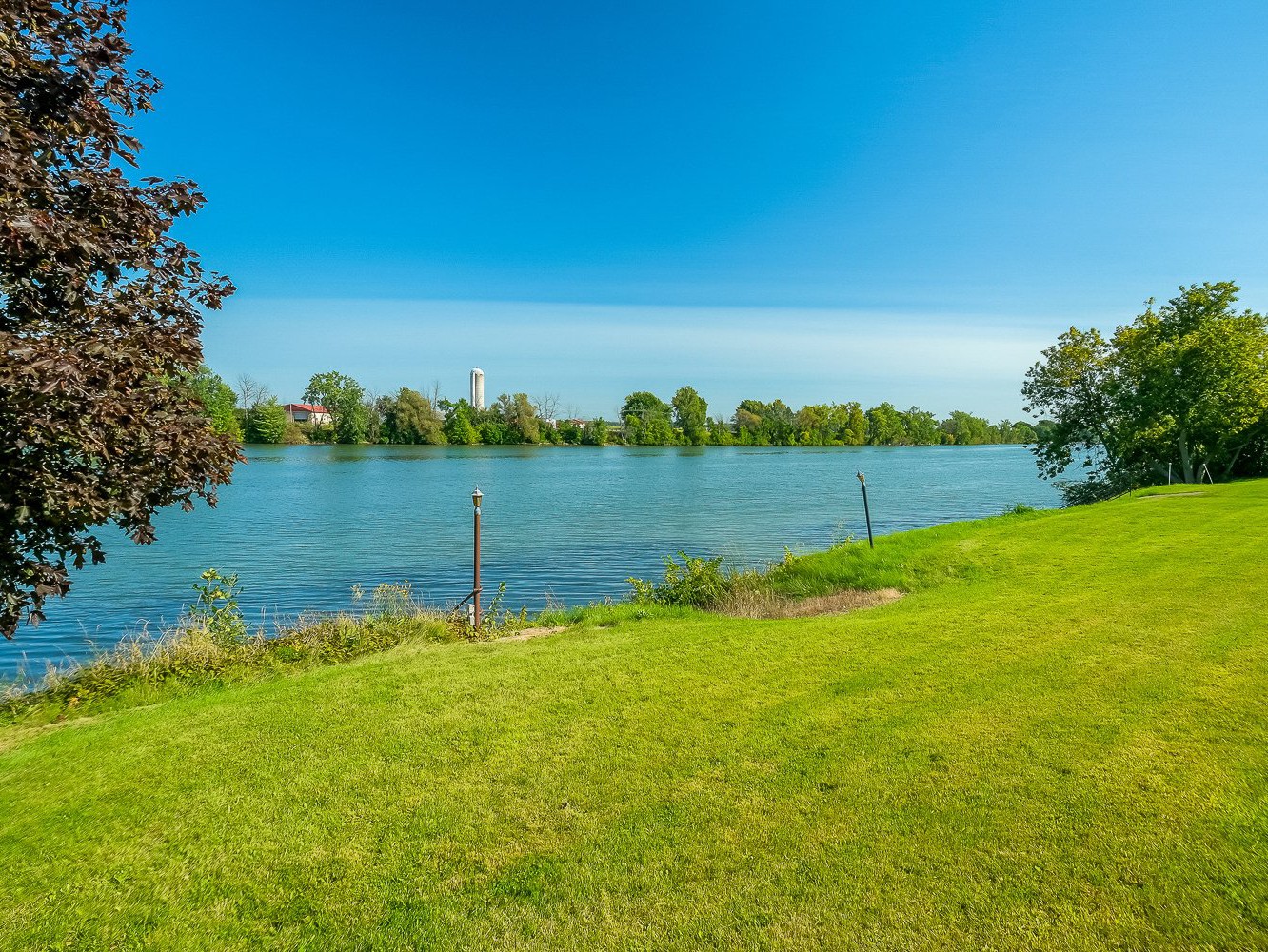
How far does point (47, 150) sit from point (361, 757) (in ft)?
14.1

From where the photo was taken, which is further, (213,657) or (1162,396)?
(1162,396)

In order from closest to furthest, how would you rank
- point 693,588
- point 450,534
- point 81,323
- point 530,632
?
1. point 81,323
2. point 530,632
3. point 693,588
4. point 450,534

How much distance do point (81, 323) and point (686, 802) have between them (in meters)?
4.54

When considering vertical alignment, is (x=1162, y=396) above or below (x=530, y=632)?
above

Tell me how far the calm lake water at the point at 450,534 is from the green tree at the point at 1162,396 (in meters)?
6.27

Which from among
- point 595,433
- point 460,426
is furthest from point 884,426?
point 460,426

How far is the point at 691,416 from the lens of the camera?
151 m

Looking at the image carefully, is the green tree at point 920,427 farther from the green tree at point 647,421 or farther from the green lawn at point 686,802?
the green lawn at point 686,802

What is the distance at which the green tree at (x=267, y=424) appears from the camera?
105m

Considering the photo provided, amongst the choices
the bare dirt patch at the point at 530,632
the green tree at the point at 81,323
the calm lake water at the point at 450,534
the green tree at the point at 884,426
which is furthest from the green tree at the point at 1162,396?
the green tree at the point at 884,426

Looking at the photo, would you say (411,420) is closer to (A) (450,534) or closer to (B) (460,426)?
(B) (460,426)

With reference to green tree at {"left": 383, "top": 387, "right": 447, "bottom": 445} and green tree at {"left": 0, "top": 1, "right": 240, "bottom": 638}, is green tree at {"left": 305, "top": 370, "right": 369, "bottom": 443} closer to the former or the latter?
green tree at {"left": 383, "top": 387, "right": 447, "bottom": 445}

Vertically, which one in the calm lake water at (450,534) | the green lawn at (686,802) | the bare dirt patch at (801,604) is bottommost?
the calm lake water at (450,534)

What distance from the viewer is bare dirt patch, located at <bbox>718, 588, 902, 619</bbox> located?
10836 mm
